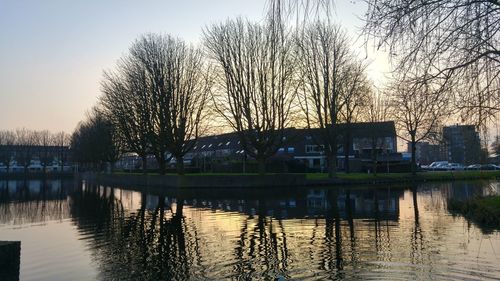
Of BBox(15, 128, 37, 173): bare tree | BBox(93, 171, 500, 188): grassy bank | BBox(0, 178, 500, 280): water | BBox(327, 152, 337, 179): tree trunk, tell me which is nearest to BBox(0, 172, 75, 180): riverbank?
BBox(15, 128, 37, 173): bare tree

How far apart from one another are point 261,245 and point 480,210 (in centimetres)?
1041

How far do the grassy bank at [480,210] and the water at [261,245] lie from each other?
21.3 inches

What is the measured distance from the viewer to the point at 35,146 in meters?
133

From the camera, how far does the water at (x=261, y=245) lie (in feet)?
33.2

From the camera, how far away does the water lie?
10.1 m

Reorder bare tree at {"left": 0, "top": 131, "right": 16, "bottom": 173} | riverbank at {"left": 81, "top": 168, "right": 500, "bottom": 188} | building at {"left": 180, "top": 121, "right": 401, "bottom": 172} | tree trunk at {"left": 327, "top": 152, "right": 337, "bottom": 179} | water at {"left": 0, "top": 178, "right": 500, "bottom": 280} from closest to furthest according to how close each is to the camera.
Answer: water at {"left": 0, "top": 178, "right": 500, "bottom": 280}
riverbank at {"left": 81, "top": 168, "right": 500, "bottom": 188}
tree trunk at {"left": 327, "top": 152, "right": 337, "bottom": 179}
building at {"left": 180, "top": 121, "right": 401, "bottom": 172}
bare tree at {"left": 0, "top": 131, "right": 16, "bottom": 173}

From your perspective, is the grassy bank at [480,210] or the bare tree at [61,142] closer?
the grassy bank at [480,210]

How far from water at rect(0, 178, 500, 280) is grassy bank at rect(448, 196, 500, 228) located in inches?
21.3

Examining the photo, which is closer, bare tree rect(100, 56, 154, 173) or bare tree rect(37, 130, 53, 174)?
bare tree rect(100, 56, 154, 173)

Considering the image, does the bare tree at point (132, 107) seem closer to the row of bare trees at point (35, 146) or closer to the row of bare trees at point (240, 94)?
the row of bare trees at point (240, 94)

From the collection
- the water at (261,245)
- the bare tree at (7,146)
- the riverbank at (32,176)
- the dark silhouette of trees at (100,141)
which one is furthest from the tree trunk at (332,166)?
the bare tree at (7,146)

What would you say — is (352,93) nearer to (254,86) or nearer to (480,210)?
(254,86)

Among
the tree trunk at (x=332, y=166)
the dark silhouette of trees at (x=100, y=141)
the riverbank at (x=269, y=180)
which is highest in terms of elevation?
the dark silhouette of trees at (x=100, y=141)

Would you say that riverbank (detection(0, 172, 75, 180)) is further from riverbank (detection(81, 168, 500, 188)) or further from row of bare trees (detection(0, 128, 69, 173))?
riverbank (detection(81, 168, 500, 188))
